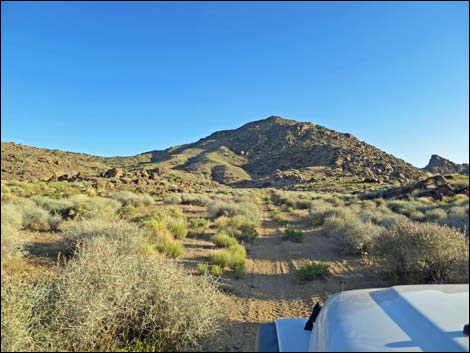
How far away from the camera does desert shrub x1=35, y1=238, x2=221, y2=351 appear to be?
13.2 ft

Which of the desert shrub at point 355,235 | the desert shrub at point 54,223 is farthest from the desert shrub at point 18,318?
the desert shrub at point 355,235

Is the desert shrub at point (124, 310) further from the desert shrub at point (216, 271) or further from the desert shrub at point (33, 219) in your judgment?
the desert shrub at point (33, 219)

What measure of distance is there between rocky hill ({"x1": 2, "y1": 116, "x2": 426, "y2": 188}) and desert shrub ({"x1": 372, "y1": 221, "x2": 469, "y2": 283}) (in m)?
40.4

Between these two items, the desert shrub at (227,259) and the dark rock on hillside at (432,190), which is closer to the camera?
the desert shrub at (227,259)

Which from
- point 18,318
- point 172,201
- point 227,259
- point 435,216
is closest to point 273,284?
point 227,259

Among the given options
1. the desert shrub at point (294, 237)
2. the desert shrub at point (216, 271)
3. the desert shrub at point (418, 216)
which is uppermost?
the desert shrub at point (418, 216)

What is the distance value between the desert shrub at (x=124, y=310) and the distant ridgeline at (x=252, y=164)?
37164 mm

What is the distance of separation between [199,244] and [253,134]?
348ft

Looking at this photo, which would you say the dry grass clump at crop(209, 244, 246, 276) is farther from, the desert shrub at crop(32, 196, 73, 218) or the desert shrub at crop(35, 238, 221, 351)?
the desert shrub at crop(32, 196, 73, 218)

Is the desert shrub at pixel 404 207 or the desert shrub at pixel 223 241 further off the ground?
the desert shrub at pixel 404 207

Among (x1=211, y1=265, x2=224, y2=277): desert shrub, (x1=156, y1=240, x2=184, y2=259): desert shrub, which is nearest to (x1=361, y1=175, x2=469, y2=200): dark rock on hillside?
(x1=211, y1=265, x2=224, y2=277): desert shrub

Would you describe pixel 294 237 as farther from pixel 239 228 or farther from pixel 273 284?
pixel 273 284

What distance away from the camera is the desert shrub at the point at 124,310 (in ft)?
13.2

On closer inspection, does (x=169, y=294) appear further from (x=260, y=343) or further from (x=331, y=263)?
(x=331, y=263)
